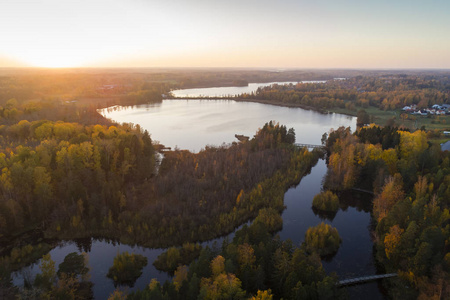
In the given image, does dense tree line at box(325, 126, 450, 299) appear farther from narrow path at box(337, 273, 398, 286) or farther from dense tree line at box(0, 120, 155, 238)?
Result: dense tree line at box(0, 120, 155, 238)

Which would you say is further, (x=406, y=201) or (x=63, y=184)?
(x=63, y=184)

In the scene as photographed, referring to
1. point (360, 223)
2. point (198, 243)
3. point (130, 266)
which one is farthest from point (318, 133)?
point (130, 266)

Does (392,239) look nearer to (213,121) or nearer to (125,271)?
(125,271)

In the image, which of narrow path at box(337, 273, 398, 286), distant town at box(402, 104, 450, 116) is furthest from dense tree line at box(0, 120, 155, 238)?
distant town at box(402, 104, 450, 116)

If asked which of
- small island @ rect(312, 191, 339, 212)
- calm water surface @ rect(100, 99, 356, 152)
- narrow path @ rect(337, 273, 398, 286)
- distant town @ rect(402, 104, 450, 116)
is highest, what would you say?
distant town @ rect(402, 104, 450, 116)

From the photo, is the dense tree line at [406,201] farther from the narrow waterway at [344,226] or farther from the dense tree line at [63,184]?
the dense tree line at [63,184]

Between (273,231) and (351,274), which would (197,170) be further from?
(351,274)

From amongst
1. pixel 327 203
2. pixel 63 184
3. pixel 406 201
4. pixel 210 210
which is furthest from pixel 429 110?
pixel 63 184

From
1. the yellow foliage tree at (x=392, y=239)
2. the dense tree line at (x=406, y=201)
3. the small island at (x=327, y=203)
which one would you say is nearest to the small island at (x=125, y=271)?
the dense tree line at (x=406, y=201)

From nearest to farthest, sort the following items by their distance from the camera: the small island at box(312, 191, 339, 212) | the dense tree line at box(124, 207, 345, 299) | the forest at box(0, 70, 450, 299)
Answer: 1. the dense tree line at box(124, 207, 345, 299)
2. the forest at box(0, 70, 450, 299)
3. the small island at box(312, 191, 339, 212)
